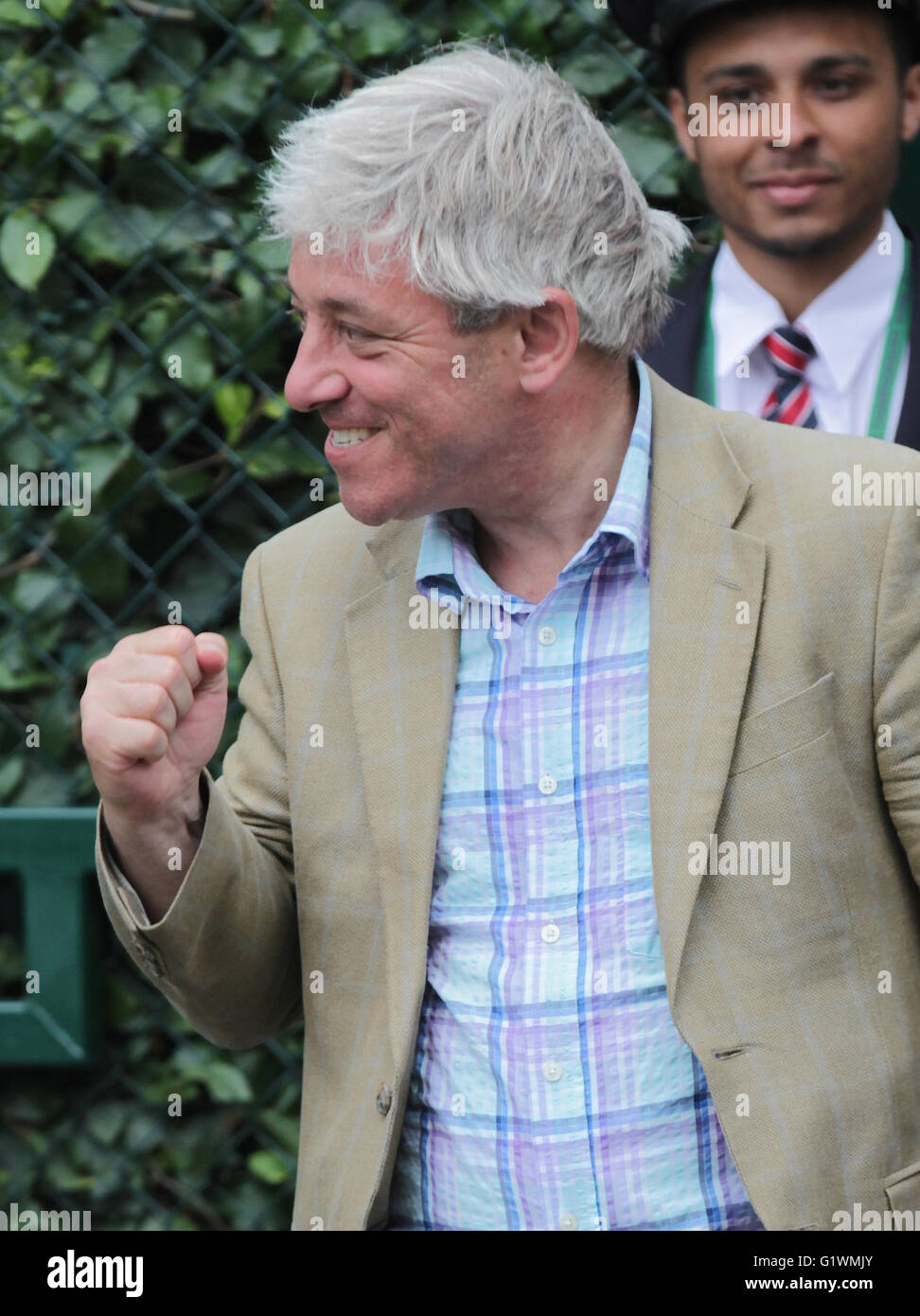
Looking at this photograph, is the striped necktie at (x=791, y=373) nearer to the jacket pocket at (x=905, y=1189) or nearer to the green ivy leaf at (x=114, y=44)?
the jacket pocket at (x=905, y=1189)

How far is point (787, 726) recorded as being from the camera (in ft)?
5.75

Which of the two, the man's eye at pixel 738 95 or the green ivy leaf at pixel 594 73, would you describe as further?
the green ivy leaf at pixel 594 73

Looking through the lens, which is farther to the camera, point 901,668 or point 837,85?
point 837,85

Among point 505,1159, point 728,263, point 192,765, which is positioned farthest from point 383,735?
point 728,263

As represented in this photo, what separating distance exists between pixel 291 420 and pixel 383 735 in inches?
45.4

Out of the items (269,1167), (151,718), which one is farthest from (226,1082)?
(151,718)

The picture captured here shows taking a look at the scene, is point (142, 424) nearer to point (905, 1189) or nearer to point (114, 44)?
point (114, 44)

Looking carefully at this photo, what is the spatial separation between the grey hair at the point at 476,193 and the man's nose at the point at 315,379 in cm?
11

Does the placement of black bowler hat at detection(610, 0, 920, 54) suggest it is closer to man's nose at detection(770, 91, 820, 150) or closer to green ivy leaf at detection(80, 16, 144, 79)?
man's nose at detection(770, 91, 820, 150)

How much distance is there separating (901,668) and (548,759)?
15.8 inches

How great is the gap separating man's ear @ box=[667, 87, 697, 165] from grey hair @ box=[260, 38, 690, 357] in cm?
56

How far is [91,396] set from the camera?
2.98 meters

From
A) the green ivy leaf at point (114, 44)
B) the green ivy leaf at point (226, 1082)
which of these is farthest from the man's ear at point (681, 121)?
the green ivy leaf at point (226, 1082)

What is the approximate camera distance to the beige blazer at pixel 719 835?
68.3 inches
